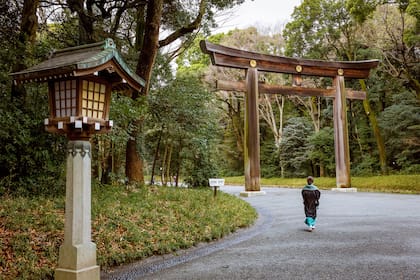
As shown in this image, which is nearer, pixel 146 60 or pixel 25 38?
pixel 25 38

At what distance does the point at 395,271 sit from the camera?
4.23m

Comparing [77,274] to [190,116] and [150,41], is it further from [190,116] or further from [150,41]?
[190,116]

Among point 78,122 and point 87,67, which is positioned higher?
point 87,67

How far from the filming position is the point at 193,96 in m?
11.6

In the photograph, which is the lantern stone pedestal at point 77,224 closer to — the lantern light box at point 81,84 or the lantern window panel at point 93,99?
the lantern light box at point 81,84

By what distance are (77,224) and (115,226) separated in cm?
196

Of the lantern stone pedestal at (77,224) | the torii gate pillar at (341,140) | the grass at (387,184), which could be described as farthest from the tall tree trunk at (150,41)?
the grass at (387,184)

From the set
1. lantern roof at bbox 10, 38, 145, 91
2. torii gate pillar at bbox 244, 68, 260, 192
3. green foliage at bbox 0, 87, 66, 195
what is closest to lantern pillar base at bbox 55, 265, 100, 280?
lantern roof at bbox 10, 38, 145, 91

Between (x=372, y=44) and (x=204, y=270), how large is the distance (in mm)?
15939

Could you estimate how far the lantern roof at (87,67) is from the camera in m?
3.92

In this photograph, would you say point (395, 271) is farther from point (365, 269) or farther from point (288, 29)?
point (288, 29)

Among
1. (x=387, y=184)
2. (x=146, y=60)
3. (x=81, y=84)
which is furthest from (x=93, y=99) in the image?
(x=387, y=184)

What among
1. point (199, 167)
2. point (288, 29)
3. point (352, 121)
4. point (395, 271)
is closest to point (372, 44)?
point (288, 29)

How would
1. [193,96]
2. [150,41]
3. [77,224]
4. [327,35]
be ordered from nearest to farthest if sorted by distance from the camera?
[77,224], [150,41], [193,96], [327,35]
